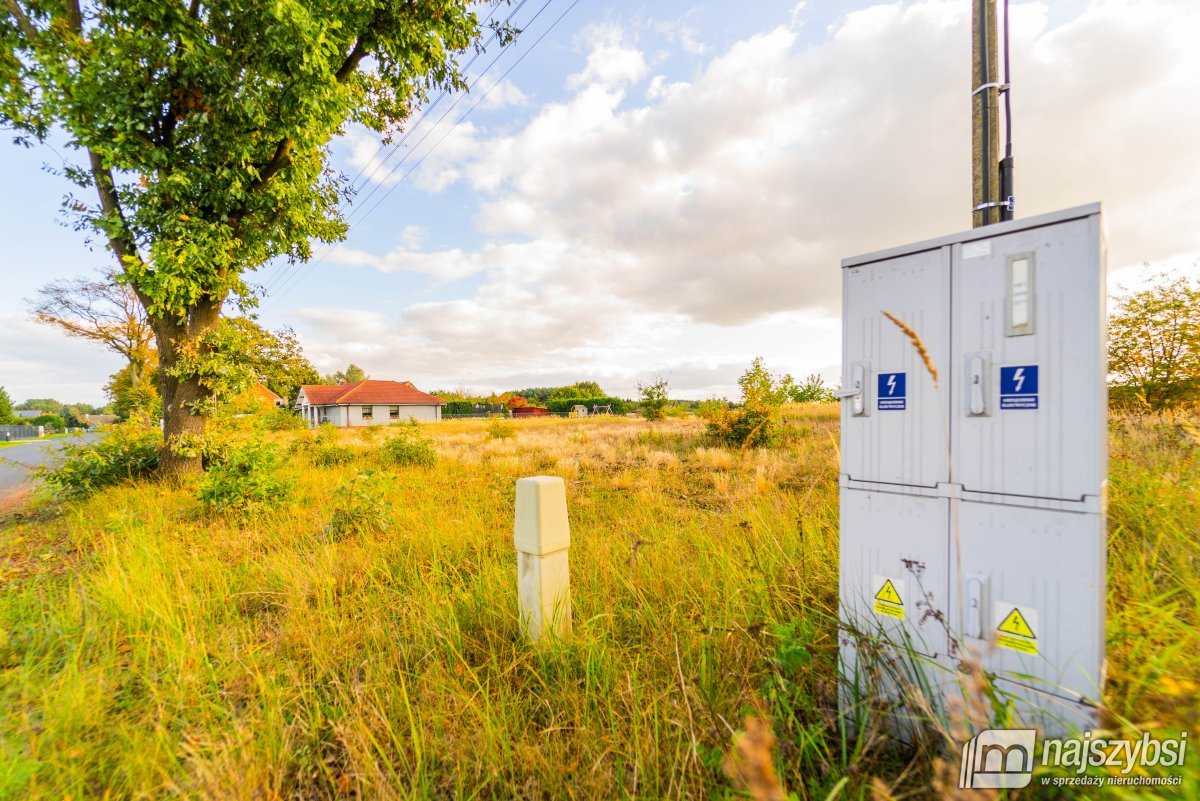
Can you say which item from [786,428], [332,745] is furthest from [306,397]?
[332,745]

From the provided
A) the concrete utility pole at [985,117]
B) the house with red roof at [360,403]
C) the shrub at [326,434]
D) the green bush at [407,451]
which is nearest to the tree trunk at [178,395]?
the green bush at [407,451]

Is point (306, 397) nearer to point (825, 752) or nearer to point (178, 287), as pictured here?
point (178, 287)

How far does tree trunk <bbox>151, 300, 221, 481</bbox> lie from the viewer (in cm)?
704

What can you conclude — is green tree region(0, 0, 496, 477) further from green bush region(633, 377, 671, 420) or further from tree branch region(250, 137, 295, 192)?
green bush region(633, 377, 671, 420)

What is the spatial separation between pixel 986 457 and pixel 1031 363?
0.36 metres

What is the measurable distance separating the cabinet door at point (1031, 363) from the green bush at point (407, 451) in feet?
32.8

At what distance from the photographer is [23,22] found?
21.4 feet

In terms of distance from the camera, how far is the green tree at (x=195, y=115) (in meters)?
5.87

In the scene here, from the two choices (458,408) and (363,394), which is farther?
(458,408)

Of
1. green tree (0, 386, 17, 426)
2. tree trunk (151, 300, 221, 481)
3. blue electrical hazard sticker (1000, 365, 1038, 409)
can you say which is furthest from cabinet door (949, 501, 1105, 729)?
green tree (0, 386, 17, 426)

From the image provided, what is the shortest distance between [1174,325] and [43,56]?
16.8 meters

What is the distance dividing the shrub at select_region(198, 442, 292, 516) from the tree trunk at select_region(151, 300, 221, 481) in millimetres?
1616

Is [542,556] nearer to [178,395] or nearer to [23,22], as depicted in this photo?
[178,395]

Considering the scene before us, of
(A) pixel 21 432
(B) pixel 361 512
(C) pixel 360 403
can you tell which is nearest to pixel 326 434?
(B) pixel 361 512
